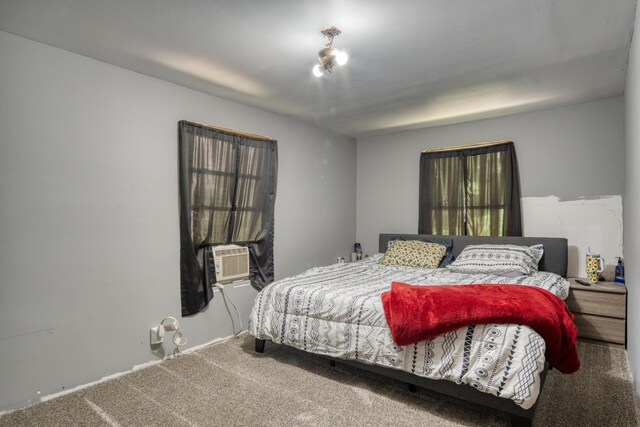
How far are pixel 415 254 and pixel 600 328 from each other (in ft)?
5.57

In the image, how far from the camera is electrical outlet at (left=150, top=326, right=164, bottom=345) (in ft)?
9.46

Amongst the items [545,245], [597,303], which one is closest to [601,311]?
[597,303]

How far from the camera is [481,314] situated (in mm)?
1977

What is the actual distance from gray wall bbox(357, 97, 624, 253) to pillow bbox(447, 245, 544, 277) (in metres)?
0.77

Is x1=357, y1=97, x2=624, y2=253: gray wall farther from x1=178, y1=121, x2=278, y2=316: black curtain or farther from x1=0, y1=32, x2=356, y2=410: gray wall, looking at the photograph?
x1=0, y1=32, x2=356, y2=410: gray wall

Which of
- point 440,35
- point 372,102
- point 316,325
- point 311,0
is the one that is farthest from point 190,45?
point 316,325

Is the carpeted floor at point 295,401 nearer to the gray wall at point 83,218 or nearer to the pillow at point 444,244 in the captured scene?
the gray wall at point 83,218

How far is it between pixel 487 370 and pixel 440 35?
1.97 meters

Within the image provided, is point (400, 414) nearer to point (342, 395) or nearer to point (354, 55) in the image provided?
point (342, 395)

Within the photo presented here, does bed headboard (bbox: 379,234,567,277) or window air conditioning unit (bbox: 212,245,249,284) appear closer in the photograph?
window air conditioning unit (bbox: 212,245,249,284)

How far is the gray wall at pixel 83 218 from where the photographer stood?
2242 mm

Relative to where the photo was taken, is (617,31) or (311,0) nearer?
(311,0)

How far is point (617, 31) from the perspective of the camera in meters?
2.24

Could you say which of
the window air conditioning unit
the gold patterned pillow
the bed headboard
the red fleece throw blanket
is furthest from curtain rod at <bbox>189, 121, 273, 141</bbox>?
the bed headboard
